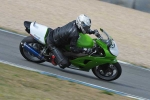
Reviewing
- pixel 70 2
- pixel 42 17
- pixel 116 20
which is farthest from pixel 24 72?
pixel 70 2

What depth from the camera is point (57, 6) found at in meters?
18.0

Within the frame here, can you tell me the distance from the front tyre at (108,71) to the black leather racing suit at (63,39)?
0.63 metres

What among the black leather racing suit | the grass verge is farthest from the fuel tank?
the grass verge

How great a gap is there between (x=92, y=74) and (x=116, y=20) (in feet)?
23.6

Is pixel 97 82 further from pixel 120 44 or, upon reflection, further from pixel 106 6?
pixel 106 6

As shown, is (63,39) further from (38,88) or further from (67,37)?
(38,88)

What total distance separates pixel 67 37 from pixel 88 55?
24.3 inches

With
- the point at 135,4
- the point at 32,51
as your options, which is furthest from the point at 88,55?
the point at 135,4

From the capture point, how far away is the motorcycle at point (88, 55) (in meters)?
9.44

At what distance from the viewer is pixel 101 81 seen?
9.62m

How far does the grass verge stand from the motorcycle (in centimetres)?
115

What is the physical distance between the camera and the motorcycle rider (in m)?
9.27

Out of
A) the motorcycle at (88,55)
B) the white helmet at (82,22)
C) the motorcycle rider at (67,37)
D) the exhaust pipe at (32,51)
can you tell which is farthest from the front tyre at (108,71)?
the exhaust pipe at (32,51)

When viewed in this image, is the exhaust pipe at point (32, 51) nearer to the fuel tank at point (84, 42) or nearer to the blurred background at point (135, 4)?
the fuel tank at point (84, 42)
